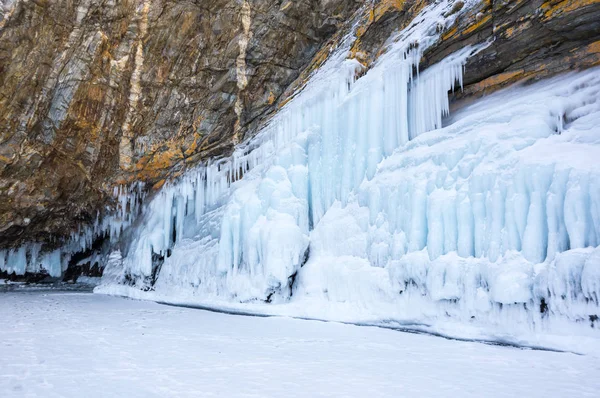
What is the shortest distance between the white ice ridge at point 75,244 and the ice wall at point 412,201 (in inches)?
118

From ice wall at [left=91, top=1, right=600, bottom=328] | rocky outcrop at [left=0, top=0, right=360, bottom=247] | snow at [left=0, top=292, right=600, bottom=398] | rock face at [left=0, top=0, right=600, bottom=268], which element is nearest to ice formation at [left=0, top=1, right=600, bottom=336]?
ice wall at [left=91, top=1, right=600, bottom=328]

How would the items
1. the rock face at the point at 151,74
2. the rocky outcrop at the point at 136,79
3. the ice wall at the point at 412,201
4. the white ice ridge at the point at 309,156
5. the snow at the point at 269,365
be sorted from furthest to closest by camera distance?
the rocky outcrop at the point at 136,79, the rock face at the point at 151,74, the white ice ridge at the point at 309,156, the ice wall at the point at 412,201, the snow at the point at 269,365

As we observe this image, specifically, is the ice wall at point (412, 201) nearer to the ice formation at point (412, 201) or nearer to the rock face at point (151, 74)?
the ice formation at point (412, 201)

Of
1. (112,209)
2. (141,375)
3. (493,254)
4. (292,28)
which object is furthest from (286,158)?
(112,209)

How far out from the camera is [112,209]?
13359 mm

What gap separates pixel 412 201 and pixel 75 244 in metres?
14.6

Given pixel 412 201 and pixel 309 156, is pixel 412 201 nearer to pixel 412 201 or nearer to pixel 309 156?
pixel 412 201

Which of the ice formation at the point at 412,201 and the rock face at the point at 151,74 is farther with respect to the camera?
the rock face at the point at 151,74

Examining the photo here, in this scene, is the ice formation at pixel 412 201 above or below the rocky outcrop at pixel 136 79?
below

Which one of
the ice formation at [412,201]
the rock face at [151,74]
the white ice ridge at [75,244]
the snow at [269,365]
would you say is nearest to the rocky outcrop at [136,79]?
the rock face at [151,74]

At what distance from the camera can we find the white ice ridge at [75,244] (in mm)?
12742

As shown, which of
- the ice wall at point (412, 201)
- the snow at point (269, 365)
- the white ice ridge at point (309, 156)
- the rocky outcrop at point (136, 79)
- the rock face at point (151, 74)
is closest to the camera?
the snow at point (269, 365)

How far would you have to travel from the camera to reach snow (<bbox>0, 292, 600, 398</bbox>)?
9.20 ft

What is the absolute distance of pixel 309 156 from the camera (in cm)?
870
